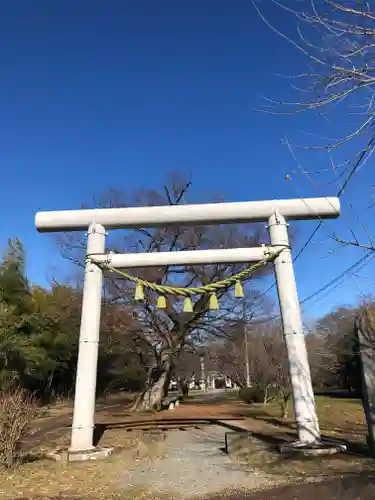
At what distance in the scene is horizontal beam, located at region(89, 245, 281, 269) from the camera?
24.6 ft

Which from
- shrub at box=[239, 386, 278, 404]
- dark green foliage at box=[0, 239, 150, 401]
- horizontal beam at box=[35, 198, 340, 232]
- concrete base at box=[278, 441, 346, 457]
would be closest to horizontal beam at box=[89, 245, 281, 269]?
horizontal beam at box=[35, 198, 340, 232]

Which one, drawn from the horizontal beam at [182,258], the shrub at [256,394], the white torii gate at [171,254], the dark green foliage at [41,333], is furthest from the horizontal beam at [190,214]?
the shrub at [256,394]

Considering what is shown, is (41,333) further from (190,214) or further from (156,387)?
(190,214)

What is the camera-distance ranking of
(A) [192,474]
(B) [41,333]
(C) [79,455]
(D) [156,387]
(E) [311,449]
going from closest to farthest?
(A) [192,474]
(E) [311,449]
(C) [79,455]
(D) [156,387]
(B) [41,333]

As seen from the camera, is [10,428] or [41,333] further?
[41,333]

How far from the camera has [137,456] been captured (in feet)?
21.5

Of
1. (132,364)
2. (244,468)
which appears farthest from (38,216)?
(132,364)

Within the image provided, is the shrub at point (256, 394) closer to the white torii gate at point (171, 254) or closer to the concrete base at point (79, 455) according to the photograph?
the white torii gate at point (171, 254)

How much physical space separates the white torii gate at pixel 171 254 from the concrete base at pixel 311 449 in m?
1.43

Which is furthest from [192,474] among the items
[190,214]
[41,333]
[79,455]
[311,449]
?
[41,333]

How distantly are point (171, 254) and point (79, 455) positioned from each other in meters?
3.78

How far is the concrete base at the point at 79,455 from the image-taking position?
6227 millimetres

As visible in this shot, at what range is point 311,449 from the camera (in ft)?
19.5

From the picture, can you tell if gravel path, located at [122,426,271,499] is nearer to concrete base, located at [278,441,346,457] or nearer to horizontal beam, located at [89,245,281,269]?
concrete base, located at [278,441,346,457]
